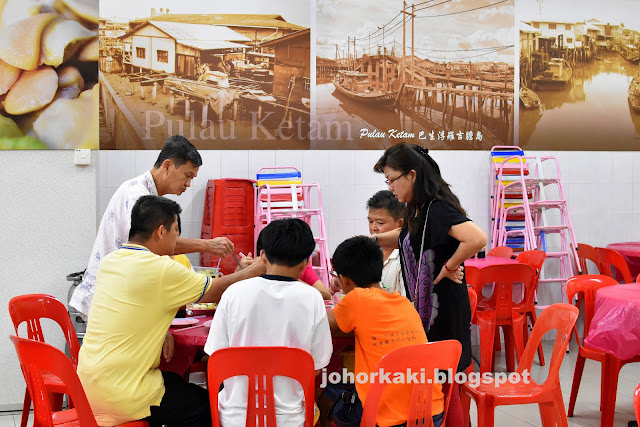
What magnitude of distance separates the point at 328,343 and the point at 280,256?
378 mm

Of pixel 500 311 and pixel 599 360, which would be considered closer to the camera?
pixel 599 360

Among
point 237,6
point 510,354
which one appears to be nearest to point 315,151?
point 237,6

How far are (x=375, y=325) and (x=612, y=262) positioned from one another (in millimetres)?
3908

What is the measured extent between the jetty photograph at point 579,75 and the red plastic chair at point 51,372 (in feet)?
16.9

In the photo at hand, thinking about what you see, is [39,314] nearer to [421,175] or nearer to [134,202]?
[134,202]

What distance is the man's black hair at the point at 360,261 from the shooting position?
2.79 meters

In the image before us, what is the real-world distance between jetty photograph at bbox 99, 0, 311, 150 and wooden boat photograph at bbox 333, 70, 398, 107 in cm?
32

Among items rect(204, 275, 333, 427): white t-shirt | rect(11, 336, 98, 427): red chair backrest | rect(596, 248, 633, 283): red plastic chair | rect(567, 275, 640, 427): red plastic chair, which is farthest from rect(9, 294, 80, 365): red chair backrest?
rect(596, 248, 633, 283): red plastic chair

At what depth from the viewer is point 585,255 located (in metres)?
6.36

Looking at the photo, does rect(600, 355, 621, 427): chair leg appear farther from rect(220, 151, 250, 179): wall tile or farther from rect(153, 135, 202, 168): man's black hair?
rect(220, 151, 250, 179): wall tile

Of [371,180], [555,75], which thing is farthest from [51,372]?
[555,75]

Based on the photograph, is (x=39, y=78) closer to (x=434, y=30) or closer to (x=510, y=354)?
(x=434, y=30)

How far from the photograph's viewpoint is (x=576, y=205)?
6.81 metres

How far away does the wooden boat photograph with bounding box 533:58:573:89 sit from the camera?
663cm
